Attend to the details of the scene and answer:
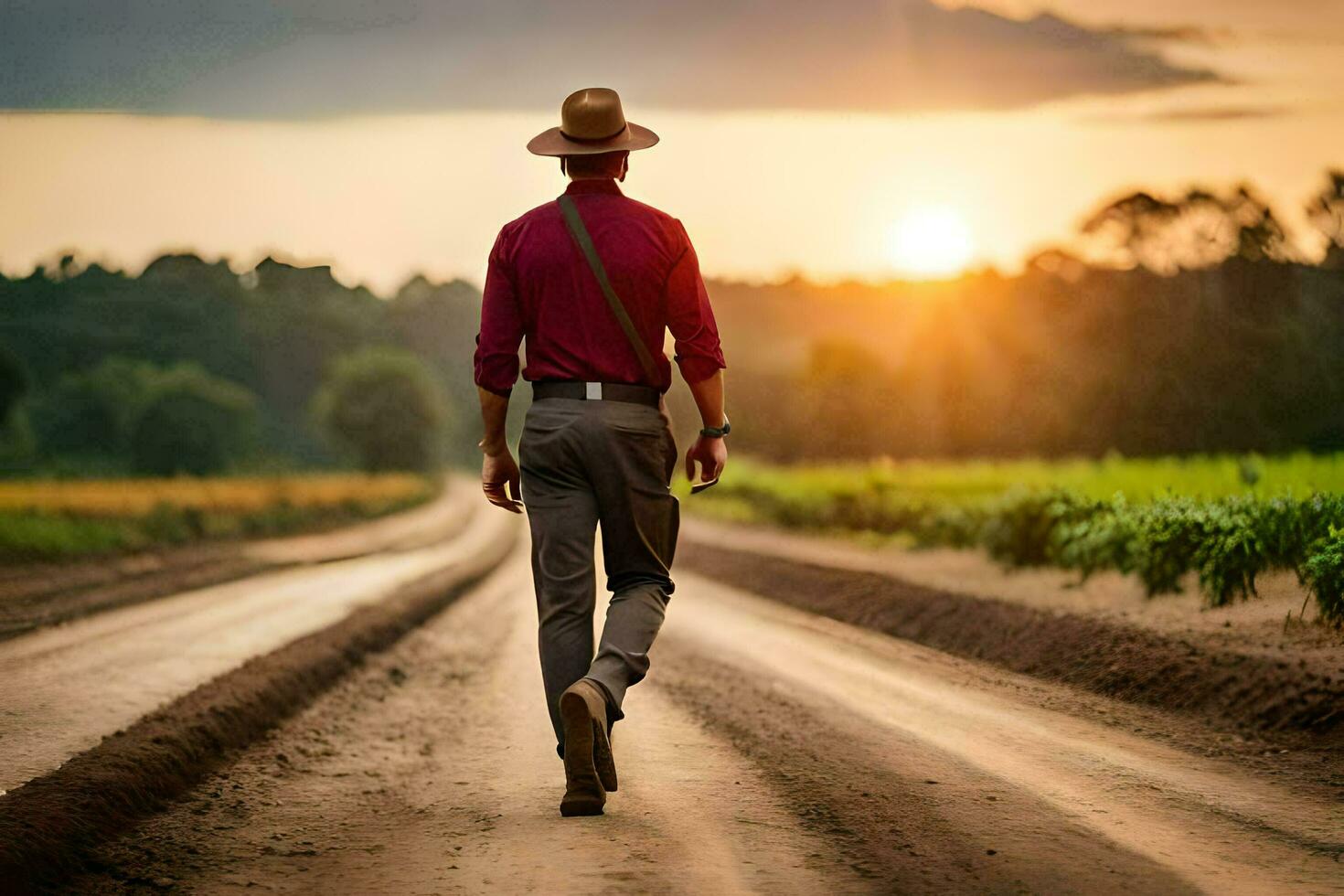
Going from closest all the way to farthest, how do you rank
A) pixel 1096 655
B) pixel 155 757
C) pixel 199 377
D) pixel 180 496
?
pixel 155 757
pixel 1096 655
pixel 180 496
pixel 199 377

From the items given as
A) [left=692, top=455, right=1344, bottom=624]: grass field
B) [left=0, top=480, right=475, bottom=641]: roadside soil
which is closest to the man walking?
[left=692, top=455, right=1344, bottom=624]: grass field

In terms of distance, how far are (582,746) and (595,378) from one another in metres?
1.32

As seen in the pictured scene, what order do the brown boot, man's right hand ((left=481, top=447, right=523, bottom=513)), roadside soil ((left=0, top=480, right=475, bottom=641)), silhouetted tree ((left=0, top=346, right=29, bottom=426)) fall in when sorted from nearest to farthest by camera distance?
the brown boot < man's right hand ((left=481, top=447, right=523, bottom=513)) < roadside soil ((left=0, top=480, right=475, bottom=641)) < silhouetted tree ((left=0, top=346, right=29, bottom=426))

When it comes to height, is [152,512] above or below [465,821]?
below

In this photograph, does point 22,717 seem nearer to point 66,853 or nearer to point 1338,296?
point 66,853

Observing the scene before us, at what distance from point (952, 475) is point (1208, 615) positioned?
15.6 meters

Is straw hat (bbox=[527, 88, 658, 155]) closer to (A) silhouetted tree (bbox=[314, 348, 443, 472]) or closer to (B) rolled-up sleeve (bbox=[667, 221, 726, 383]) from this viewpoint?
(B) rolled-up sleeve (bbox=[667, 221, 726, 383])

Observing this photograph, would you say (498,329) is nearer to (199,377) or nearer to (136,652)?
(136,652)

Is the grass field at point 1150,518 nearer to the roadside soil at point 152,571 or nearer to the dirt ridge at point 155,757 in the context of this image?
the dirt ridge at point 155,757

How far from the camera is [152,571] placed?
2131cm

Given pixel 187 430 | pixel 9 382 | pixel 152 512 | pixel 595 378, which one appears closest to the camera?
pixel 595 378

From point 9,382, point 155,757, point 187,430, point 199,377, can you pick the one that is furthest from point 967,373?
point 199,377

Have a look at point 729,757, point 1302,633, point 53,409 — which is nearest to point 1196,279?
point 1302,633

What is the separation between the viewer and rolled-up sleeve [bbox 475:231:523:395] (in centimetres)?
539
